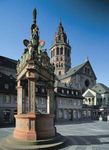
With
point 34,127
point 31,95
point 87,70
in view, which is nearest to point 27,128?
point 34,127

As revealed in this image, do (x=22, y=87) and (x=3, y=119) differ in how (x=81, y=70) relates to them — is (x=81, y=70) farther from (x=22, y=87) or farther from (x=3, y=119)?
(x=22, y=87)

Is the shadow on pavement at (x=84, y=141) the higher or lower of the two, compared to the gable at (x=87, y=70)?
lower

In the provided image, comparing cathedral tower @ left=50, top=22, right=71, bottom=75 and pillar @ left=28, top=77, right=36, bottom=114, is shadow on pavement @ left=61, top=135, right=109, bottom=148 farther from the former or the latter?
cathedral tower @ left=50, top=22, right=71, bottom=75

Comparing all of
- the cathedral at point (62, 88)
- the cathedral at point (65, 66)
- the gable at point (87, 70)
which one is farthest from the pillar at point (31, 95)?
the gable at point (87, 70)

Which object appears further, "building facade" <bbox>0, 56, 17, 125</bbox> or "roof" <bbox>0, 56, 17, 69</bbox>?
"roof" <bbox>0, 56, 17, 69</bbox>

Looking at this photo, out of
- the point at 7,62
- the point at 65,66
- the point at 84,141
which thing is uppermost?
the point at 65,66

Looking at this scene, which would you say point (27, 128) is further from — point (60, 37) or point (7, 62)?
point (60, 37)

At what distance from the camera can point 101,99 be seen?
85.8m

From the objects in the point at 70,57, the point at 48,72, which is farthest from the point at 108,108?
the point at 48,72

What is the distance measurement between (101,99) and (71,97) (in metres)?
21.1

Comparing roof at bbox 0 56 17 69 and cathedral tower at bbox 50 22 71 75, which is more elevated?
cathedral tower at bbox 50 22 71 75

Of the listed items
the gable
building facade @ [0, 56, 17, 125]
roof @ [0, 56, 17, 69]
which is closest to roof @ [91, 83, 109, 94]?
the gable

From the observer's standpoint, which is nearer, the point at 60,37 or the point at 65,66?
the point at 65,66

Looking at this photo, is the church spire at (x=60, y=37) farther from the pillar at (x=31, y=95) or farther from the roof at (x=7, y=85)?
the pillar at (x=31, y=95)
